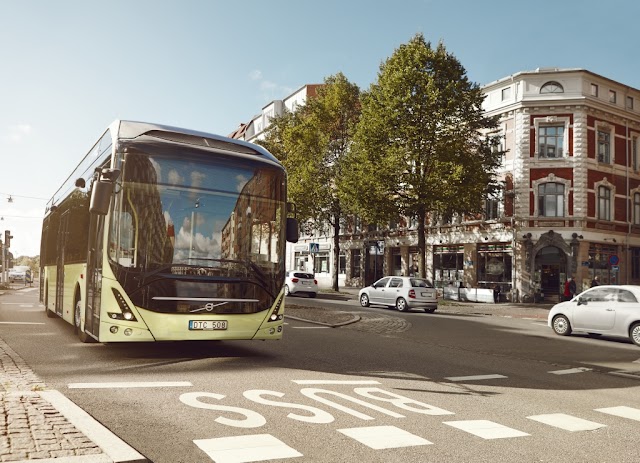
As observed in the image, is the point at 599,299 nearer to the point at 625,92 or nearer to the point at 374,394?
the point at 374,394

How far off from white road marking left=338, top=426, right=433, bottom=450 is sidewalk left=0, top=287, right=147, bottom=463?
1.94m

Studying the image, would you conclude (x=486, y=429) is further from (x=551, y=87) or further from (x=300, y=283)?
(x=551, y=87)

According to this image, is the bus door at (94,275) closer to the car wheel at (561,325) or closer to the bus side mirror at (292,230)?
the bus side mirror at (292,230)

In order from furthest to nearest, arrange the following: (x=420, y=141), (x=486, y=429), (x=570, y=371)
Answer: (x=420, y=141), (x=570, y=371), (x=486, y=429)

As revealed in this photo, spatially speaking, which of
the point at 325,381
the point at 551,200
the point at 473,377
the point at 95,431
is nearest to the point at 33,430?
the point at 95,431

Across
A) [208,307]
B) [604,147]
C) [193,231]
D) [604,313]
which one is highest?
[604,147]

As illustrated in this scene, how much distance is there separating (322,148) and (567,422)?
34.7m

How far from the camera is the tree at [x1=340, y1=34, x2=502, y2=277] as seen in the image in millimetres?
30969

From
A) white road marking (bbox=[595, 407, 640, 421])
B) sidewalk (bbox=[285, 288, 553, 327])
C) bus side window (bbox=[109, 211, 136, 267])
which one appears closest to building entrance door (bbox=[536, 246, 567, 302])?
sidewalk (bbox=[285, 288, 553, 327])

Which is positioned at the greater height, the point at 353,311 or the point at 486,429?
the point at 486,429

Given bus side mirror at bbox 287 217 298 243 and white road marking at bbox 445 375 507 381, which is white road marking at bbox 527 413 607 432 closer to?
white road marking at bbox 445 375 507 381

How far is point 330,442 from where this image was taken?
5.23 metres

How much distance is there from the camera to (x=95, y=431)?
4.82 meters

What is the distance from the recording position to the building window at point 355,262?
167 feet
